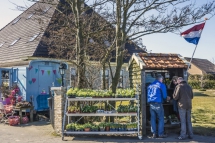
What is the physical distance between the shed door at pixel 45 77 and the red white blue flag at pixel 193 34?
690 centimetres

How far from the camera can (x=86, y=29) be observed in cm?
1148

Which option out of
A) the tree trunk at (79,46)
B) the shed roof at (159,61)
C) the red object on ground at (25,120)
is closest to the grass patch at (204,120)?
the shed roof at (159,61)

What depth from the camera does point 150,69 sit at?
916 cm

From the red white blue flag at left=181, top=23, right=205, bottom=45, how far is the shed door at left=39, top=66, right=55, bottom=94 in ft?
22.6

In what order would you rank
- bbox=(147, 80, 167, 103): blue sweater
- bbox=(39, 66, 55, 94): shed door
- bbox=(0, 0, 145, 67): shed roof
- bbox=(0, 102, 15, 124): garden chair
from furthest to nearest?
bbox=(0, 0, 145, 67): shed roof → bbox=(39, 66, 55, 94): shed door → bbox=(0, 102, 15, 124): garden chair → bbox=(147, 80, 167, 103): blue sweater

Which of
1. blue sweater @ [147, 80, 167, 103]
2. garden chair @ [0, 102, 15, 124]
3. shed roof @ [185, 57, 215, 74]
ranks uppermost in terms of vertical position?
shed roof @ [185, 57, 215, 74]

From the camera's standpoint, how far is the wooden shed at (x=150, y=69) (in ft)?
29.6

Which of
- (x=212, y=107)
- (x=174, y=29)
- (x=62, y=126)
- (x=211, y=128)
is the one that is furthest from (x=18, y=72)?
(x=212, y=107)

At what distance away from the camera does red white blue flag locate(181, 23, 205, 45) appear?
9.71m

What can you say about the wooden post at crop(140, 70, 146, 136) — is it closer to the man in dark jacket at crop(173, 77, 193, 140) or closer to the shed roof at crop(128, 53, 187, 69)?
the shed roof at crop(128, 53, 187, 69)

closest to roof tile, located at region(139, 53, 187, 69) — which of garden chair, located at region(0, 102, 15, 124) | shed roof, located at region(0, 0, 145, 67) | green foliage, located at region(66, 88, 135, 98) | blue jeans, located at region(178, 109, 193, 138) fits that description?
green foliage, located at region(66, 88, 135, 98)

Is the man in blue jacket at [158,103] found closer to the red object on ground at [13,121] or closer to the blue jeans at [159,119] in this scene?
the blue jeans at [159,119]

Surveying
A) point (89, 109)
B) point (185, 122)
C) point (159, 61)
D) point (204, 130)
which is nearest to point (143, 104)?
point (185, 122)

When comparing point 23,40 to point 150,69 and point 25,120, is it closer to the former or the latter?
point 25,120
